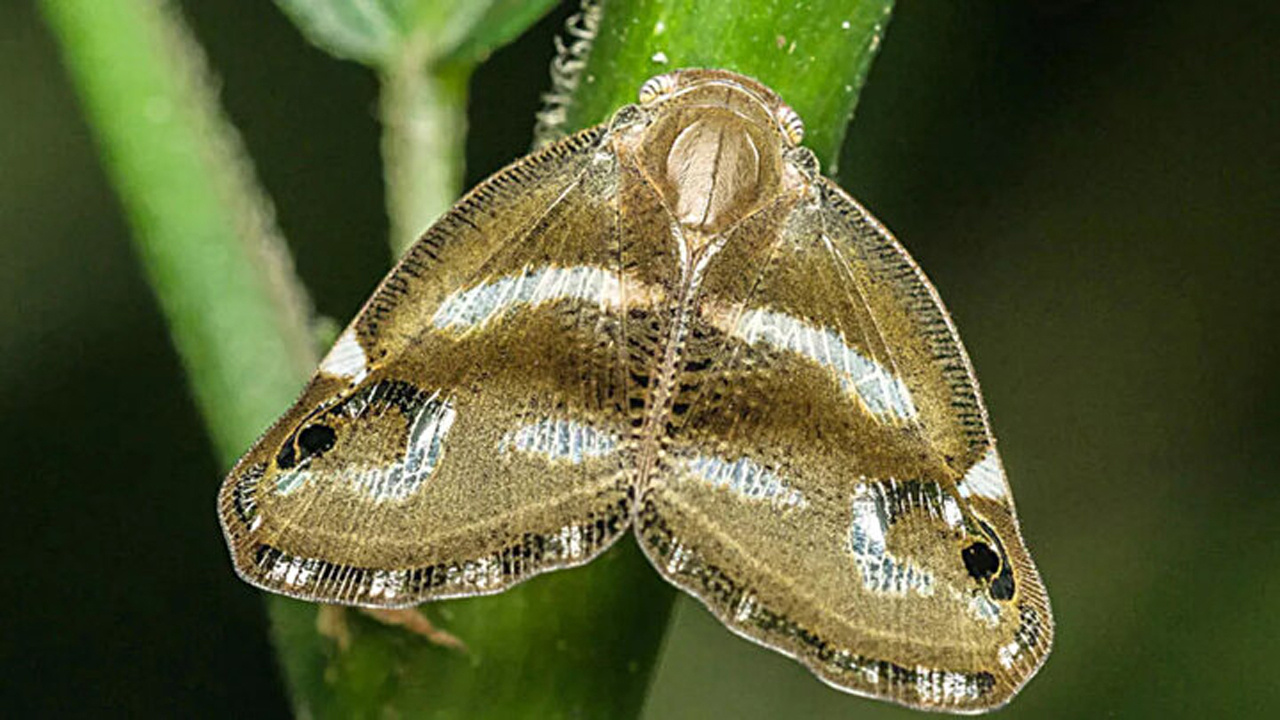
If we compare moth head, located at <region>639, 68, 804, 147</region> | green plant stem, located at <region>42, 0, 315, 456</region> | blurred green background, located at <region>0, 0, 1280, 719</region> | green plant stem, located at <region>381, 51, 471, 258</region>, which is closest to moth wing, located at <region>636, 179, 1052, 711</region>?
moth head, located at <region>639, 68, 804, 147</region>

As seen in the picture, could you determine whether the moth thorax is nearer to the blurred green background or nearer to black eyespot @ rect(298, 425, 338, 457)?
black eyespot @ rect(298, 425, 338, 457)

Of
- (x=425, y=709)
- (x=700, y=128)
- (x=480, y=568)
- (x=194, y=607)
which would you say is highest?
(x=700, y=128)

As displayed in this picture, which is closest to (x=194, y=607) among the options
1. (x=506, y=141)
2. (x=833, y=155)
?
(x=506, y=141)

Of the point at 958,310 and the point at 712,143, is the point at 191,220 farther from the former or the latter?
the point at 958,310

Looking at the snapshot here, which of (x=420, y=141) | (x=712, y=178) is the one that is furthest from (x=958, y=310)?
(x=420, y=141)

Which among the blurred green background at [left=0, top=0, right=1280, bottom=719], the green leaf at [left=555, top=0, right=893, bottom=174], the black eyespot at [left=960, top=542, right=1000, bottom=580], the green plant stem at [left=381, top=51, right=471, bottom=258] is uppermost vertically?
the green leaf at [left=555, top=0, right=893, bottom=174]

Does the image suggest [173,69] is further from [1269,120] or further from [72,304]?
[1269,120]

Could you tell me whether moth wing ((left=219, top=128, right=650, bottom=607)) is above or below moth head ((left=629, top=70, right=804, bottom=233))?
below
